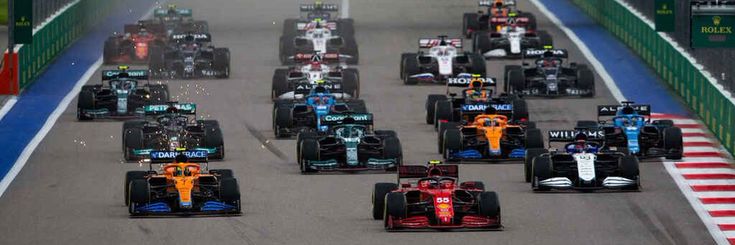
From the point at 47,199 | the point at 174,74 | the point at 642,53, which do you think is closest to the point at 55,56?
the point at 174,74

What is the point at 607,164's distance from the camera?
154ft

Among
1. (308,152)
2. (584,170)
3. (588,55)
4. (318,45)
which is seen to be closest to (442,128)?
(308,152)

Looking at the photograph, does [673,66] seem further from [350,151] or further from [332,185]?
[332,185]

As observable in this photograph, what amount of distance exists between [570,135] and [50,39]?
93.5 ft

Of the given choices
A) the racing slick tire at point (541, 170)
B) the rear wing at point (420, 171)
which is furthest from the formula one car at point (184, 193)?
the racing slick tire at point (541, 170)

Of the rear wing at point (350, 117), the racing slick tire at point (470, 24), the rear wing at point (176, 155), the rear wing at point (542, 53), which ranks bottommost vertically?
the rear wing at point (176, 155)

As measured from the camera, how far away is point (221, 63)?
69688mm

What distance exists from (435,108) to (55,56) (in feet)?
68.3

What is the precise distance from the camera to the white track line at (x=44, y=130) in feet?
165

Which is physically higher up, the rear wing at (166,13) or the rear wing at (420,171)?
the rear wing at (166,13)

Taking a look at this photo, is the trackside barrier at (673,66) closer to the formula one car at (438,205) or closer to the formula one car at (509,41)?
the formula one car at (509,41)

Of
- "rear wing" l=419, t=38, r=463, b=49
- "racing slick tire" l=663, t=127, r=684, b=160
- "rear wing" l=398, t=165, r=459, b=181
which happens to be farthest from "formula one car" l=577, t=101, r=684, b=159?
"rear wing" l=419, t=38, r=463, b=49

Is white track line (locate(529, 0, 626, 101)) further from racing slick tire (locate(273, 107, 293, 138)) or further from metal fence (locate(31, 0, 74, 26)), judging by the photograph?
metal fence (locate(31, 0, 74, 26))

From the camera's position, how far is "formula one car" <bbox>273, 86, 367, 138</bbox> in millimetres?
56094
